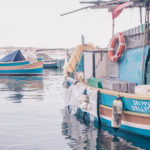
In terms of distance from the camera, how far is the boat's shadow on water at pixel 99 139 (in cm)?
876

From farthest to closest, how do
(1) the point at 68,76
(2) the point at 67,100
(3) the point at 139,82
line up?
(1) the point at 68,76
(2) the point at 67,100
(3) the point at 139,82

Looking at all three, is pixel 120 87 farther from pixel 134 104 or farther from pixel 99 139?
pixel 99 139

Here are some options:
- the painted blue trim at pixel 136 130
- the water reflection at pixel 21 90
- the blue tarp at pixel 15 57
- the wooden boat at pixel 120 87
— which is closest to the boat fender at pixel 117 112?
the wooden boat at pixel 120 87

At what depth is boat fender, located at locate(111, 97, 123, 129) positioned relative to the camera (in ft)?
30.3

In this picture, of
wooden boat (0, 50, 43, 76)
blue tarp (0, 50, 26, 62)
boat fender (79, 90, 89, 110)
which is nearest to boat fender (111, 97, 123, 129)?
boat fender (79, 90, 89, 110)

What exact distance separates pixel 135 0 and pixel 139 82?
3643 millimetres

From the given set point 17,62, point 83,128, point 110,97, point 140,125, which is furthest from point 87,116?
point 17,62

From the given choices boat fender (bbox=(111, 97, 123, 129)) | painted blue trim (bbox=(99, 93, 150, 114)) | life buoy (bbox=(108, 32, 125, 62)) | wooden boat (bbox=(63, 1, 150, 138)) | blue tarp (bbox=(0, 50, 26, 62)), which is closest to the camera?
painted blue trim (bbox=(99, 93, 150, 114))

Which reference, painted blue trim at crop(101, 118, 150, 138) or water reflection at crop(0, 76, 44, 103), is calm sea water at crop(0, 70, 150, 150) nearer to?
painted blue trim at crop(101, 118, 150, 138)

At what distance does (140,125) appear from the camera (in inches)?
356

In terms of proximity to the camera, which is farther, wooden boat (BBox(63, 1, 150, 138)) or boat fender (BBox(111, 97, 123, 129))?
boat fender (BBox(111, 97, 123, 129))

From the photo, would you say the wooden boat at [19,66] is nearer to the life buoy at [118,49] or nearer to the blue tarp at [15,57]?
the blue tarp at [15,57]

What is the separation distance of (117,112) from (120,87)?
1.68 meters

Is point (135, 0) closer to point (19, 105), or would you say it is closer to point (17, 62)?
point (19, 105)
